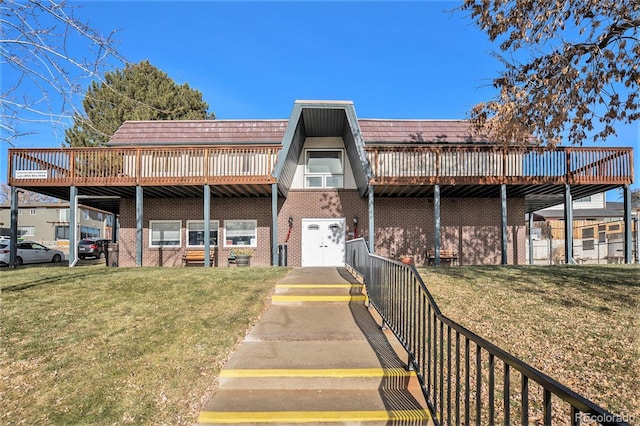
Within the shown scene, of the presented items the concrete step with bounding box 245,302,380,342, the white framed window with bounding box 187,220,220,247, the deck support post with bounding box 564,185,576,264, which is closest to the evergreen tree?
the white framed window with bounding box 187,220,220,247

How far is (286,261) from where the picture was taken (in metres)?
15.4

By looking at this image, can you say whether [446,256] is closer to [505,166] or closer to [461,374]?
[505,166]

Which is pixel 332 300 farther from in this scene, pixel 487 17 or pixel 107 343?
pixel 487 17

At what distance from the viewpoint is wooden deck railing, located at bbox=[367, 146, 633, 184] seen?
539 inches

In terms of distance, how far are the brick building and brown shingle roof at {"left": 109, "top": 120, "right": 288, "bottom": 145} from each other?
2.1 inches

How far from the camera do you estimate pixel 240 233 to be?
16250 millimetres

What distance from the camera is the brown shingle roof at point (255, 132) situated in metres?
16.2

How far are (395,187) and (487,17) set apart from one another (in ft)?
22.2

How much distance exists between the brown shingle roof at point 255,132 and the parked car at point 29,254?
994 cm

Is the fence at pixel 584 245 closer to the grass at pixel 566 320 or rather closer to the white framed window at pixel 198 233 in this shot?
the grass at pixel 566 320

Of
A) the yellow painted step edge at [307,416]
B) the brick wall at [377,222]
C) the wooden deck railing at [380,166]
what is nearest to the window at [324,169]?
the brick wall at [377,222]

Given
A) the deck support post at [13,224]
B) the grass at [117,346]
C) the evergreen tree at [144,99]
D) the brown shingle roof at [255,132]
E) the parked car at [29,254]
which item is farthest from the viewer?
the evergreen tree at [144,99]

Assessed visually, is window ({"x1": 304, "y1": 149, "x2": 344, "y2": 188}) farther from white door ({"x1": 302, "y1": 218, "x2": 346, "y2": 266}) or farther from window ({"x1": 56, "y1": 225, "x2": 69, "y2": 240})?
window ({"x1": 56, "y1": 225, "x2": 69, "y2": 240})

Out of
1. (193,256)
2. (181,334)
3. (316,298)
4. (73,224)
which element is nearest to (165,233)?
(193,256)
